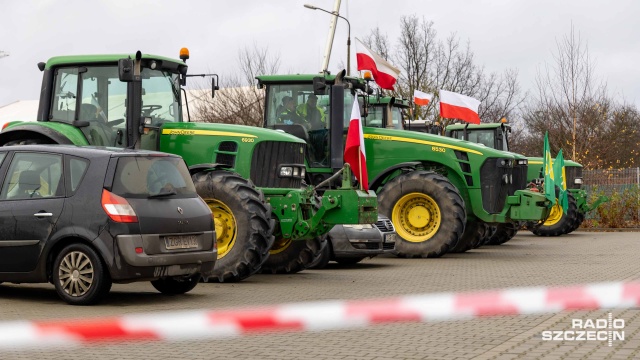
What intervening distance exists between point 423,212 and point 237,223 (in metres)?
7.26

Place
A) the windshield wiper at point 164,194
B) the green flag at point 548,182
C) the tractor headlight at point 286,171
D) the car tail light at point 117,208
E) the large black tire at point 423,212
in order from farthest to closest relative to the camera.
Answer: the green flag at point 548,182, the large black tire at point 423,212, the tractor headlight at point 286,171, the windshield wiper at point 164,194, the car tail light at point 117,208

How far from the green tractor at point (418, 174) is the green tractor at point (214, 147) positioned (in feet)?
12.9

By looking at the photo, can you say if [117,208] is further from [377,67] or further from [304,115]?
[377,67]

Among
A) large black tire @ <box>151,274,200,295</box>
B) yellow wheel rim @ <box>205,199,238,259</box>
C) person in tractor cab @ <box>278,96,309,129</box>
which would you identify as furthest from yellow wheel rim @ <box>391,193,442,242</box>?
large black tire @ <box>151,274,200,295</box>

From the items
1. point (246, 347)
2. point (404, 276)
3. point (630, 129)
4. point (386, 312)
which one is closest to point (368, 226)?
point (404, 276)

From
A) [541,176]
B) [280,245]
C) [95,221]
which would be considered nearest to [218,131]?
[280,245]

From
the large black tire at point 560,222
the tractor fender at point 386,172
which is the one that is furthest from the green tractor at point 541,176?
the tractor fender at point 386,172

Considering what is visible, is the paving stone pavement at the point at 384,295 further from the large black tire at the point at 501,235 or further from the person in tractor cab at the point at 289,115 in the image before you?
the large black tire at the point at 501,235

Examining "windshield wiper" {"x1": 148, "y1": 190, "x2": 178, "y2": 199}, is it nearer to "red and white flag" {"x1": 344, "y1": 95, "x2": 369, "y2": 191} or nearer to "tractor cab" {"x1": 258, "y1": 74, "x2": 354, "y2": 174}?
"red and white flag" {"x1": 344, "y1": 95, "x2": 369, "y2": 191}

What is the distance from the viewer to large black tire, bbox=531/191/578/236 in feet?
103

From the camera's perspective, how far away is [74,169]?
12.4 m

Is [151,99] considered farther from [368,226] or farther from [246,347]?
[246,347]

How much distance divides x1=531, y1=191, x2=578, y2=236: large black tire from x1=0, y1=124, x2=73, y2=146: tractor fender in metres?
18.5

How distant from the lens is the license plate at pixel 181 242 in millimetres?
12266
